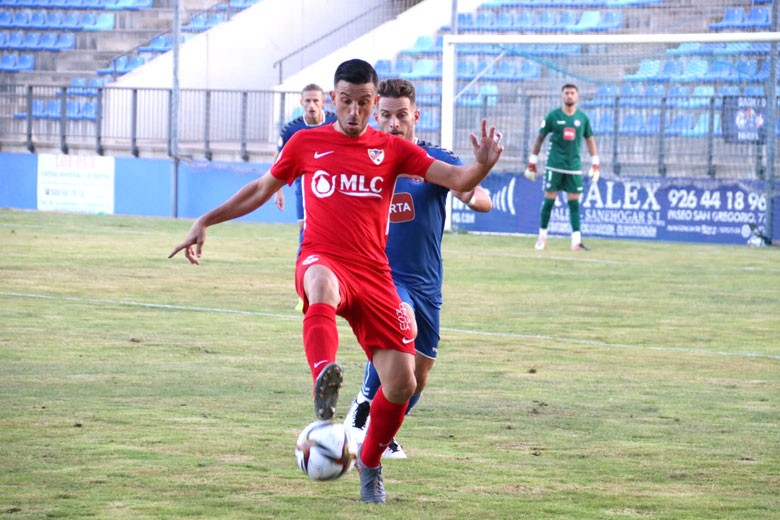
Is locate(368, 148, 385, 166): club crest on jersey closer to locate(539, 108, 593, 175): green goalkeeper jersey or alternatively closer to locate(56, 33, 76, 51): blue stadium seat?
locate(539, 108, 593, 175): green goalkeeper jersey

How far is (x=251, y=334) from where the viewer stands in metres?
10.8

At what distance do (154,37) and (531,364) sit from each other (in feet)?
86.5

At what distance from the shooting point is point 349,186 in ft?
18.3

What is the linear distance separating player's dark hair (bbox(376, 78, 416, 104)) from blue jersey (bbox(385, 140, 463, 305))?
0.40 metres

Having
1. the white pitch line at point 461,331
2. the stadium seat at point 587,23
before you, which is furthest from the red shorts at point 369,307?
the stadium seat at point 587,23

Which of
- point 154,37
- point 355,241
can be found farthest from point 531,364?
point 154,37

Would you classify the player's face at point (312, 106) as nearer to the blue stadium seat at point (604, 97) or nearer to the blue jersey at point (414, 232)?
the blue jersey at point (414, 232)

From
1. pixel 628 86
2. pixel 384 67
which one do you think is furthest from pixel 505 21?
pixel 628 86

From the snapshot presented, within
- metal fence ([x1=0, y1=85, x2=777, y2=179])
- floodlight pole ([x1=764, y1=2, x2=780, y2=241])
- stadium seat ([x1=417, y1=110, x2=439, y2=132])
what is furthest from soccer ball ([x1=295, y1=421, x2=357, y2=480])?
stadium seat ([x1=417, y1=110, x2=439, y2=132])

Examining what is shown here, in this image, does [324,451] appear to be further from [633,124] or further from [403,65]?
[403,65]

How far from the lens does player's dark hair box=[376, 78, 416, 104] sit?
6.49 meters

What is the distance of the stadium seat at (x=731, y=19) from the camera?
2378 centimetres

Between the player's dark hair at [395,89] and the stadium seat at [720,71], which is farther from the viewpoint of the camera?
the stadium seat at [720,71]

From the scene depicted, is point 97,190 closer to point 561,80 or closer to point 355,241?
point 561,80
